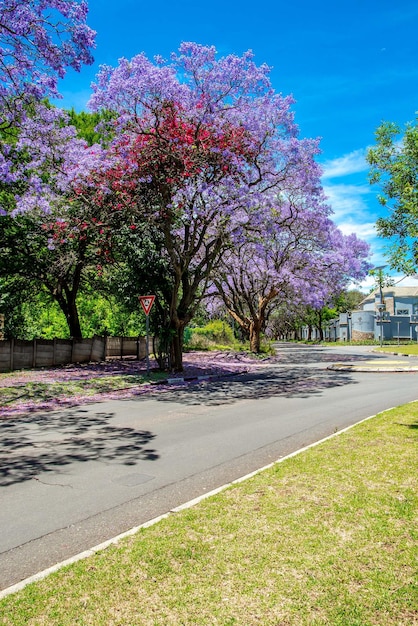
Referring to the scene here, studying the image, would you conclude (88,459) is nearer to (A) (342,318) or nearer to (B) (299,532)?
(B) (299,532)

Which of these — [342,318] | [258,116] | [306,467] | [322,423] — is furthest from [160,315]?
[342,318]

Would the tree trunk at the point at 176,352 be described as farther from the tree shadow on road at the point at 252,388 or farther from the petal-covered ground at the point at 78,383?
the tree shadow on road at the point at 252,388

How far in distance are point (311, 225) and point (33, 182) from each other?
50.8 ft

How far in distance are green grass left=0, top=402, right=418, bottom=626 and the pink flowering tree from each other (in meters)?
12.3

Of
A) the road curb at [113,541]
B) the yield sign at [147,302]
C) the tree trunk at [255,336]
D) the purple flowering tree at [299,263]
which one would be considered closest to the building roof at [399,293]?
the purple flowering tree at [299,263]

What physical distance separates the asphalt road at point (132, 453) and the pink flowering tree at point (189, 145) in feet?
22.6

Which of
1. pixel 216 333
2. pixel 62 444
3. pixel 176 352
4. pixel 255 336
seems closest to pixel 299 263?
pixel 255 336

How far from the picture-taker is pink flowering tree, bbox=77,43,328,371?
1501cm

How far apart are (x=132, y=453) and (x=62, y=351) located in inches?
639

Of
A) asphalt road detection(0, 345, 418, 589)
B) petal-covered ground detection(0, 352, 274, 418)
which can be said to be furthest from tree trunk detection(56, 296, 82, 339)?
asphalt road detection(0, 345, 418, 589)

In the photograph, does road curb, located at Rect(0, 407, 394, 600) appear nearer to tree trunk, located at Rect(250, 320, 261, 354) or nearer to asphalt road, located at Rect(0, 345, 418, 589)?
asphalt road, located at Rect(0, 345, 418, 589)

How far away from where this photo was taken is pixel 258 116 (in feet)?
55.2

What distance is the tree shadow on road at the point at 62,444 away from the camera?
6809 mm

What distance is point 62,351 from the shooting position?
73.9 feet
